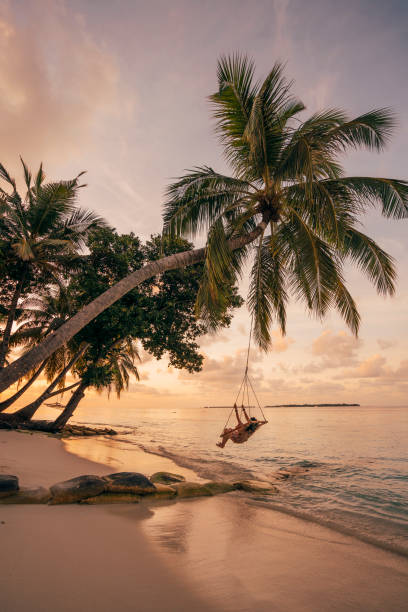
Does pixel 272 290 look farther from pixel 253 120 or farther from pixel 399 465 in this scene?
pixel 399 465

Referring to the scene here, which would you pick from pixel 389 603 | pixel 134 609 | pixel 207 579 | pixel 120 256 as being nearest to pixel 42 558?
pixel 134 609

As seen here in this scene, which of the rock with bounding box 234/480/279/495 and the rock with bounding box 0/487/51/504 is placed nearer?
the rock with bounding box 0/487/51/504

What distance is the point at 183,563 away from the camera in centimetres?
341

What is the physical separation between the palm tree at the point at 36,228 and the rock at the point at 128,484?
8.43 meters

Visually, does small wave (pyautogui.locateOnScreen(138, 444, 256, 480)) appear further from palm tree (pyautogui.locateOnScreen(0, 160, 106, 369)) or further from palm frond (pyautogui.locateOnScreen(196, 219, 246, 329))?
palm tree (pyautogui.locateOnScreen(0, 160, 106, 369))

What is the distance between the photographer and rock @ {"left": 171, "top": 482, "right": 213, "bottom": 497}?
6.45m

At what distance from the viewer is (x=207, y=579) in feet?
10.2

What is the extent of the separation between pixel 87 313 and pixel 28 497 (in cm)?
316

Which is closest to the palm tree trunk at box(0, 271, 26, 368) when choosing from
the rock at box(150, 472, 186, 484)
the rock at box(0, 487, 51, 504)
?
the rock at box(150, 472, 186, 484)

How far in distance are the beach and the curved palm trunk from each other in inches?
80.3

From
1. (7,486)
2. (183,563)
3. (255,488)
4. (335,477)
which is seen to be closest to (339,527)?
(255,488)

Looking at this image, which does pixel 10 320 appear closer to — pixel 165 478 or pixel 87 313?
pixel 87 313

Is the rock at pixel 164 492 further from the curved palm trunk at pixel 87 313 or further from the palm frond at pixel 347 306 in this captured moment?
the palm frond at pixel 347 306

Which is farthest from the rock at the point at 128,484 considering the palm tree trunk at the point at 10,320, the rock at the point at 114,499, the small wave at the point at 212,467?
the palm tree trunk at the point at 10,320
